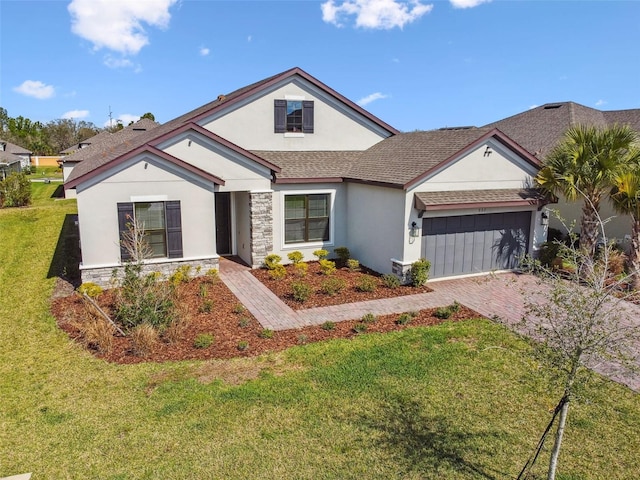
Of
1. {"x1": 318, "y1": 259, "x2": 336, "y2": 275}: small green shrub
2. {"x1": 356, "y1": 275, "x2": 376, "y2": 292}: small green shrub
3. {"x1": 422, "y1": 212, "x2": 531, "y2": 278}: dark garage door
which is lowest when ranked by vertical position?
{"x1": 356, "y1": 275, "x2": 376, "y2": 292}: small green shrub

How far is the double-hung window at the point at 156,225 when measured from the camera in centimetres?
1412

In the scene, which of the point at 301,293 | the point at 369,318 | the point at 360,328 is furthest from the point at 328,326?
the point at 301,293

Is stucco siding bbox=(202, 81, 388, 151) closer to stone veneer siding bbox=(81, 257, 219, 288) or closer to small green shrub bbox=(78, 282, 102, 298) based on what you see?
stone veneer siding bbox=(81, 257, 219, 288)

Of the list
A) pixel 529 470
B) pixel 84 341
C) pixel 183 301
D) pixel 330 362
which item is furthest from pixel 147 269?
pixel 529 470

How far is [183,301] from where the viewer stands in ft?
40.7

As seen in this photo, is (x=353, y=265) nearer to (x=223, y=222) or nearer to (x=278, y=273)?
(x=278, y=273)

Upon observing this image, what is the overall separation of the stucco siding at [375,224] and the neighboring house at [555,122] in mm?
8127

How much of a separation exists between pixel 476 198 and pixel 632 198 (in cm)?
439

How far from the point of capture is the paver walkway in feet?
38.8

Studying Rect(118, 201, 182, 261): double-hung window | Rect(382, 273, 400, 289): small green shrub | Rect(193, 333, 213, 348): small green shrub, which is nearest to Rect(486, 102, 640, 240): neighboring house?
Rect(382, 273, 400, 289): small green shrub

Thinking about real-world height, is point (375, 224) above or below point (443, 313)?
above

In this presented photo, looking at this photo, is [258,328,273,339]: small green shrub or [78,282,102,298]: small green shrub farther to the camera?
[78,282,102,298]: small green shrub

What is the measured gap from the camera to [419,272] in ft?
47.2

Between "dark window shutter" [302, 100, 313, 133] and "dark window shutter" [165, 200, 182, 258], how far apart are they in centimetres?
664
